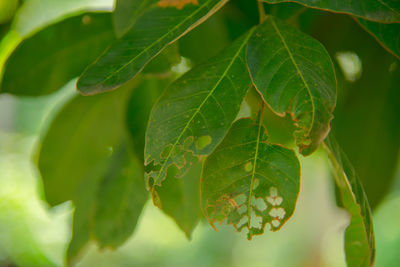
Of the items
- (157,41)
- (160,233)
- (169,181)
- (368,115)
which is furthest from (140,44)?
(160,233)

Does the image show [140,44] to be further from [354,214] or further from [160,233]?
[160,233]

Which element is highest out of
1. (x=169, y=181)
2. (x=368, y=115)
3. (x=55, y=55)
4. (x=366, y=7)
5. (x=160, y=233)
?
(x=366, y=7)

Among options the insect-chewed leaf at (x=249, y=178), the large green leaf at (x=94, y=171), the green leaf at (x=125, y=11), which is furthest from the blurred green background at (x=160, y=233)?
the insect-chewed leaf at (x=249, y=178)

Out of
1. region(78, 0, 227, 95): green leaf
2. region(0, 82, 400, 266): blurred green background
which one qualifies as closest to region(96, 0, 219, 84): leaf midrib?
region(78, 0, 227, 95): green leaf

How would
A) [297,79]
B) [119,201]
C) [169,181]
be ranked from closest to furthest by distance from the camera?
1. [297,79]
2. [169,181]
3. [119,201]

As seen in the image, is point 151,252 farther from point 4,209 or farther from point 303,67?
point 303,67

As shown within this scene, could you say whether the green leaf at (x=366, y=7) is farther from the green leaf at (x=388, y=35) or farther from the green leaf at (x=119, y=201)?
the green leaf at (x=119, y=201)

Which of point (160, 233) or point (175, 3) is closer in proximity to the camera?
point (175, 3)
